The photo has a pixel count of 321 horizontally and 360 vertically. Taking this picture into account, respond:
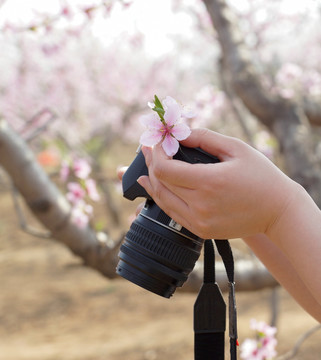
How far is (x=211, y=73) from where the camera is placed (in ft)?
47.8

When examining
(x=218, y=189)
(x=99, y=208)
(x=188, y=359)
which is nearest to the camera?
(x=218, y=189)

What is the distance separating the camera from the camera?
0.88 metres

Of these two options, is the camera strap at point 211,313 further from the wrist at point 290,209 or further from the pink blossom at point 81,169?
the pink blossom at point 81,169

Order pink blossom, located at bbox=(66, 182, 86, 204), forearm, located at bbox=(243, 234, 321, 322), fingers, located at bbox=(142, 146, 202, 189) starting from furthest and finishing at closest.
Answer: pink blossom, located at bbox=(66, 182, 86, 204) < forearm, located at bbox=(243, 234, 321, 322) < fingers, located at bbox=(142, 146, 202, 189)

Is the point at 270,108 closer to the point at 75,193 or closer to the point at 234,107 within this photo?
the point at 75,193

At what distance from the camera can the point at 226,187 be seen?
29.5 inches

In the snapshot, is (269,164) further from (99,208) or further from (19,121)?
(99,208)

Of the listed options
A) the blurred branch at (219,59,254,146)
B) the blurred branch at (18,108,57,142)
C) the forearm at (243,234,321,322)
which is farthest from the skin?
the blurred branch at (219,59,254,146)

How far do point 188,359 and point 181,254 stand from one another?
118 inches

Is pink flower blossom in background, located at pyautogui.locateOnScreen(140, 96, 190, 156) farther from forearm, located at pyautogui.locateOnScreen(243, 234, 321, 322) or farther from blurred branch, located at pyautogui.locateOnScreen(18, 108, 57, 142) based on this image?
blurred branch, located at pyautogui.locateOnScreen(18, 108, 57, 142)

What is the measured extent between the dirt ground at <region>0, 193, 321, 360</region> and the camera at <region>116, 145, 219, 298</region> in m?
2.11

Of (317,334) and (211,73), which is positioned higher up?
(211,73)

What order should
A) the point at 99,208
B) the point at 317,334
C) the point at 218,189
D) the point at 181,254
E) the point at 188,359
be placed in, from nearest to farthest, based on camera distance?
the point at 218,189 → the point at 181,254 → the point at 188,359 → the point at 317,334 → the point at 99,208

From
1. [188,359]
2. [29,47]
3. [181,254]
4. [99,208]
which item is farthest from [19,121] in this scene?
[181,254]
